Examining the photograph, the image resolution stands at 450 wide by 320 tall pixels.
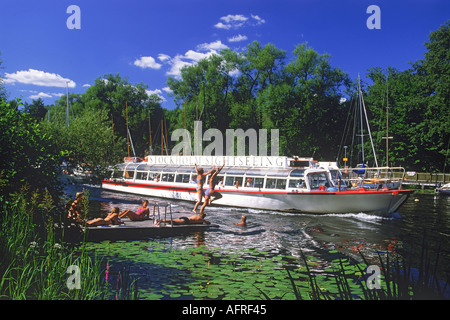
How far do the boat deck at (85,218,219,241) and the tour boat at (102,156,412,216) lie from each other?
9.05 metres

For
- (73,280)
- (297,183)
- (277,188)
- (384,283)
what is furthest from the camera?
(277,188)

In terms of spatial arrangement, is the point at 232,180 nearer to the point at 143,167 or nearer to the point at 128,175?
the point at 143,167

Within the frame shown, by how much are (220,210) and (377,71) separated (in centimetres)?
5296

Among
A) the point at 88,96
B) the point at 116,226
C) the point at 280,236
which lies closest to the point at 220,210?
the point at 280,236

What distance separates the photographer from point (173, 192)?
3103 cm

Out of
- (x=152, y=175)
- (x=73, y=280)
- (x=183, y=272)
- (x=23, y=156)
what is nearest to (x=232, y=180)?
(x=152, y=175)

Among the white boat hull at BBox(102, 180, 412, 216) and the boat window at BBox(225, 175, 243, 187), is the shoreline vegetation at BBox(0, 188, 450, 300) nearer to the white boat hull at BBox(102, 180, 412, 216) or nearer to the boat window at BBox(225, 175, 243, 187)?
the white boat hull at BBox(102, 180, 412, 216)

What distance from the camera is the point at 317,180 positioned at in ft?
78.3

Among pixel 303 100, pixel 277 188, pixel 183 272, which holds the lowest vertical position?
pixel 183 272

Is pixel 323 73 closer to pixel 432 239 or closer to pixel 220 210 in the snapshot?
pixel 220 210

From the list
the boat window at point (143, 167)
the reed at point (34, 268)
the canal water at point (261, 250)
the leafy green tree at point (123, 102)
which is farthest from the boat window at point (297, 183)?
the leafy green tree at point (123, 102)

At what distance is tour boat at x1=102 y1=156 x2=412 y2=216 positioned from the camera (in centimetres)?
2209
